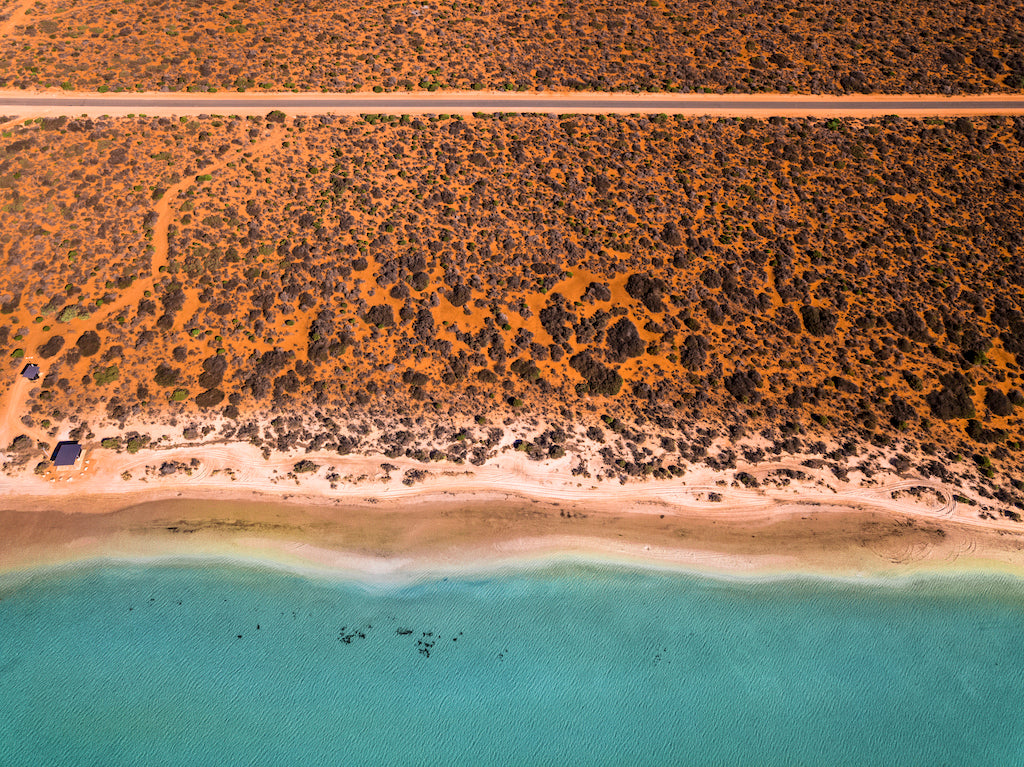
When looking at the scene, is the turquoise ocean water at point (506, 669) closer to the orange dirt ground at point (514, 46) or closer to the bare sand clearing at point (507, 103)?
the bare sand clearing at point (507, 103)

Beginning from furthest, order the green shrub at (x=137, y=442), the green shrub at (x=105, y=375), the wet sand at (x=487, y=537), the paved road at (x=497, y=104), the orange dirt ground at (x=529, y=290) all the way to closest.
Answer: the paved road at (x=497, y=104)
the green shrub at (x=105, y=375)
the orange dirt ground at (x=529, y=290)
the green shrub at (x=137, y=442)
the wet sand at (x=487, y=537)

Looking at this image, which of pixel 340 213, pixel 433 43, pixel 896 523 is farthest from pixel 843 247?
pixel 433 43

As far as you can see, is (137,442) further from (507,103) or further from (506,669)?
(507,103)

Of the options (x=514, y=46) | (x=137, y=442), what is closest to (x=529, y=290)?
(x=137, y=442)

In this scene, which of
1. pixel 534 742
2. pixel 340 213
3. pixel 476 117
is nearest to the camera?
pixel 534 742

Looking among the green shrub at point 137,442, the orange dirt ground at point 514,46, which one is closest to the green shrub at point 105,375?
the green shrub at point 137,442

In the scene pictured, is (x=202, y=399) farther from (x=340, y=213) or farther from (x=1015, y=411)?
(x=1015, y=411)

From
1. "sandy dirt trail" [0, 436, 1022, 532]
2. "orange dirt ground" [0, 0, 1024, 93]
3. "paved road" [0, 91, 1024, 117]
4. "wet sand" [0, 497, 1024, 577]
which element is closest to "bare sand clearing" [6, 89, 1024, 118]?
"paved road" [0, 91, 1024, 117]
